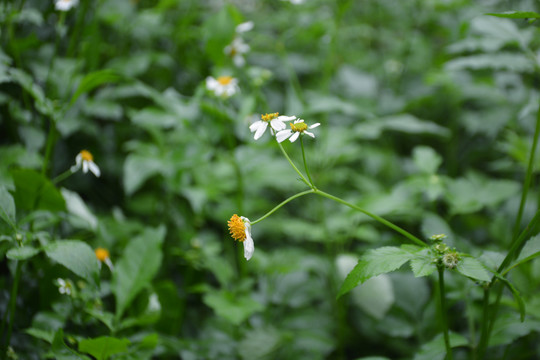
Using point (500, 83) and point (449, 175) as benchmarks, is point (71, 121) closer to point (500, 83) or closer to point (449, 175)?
point (449, 175)

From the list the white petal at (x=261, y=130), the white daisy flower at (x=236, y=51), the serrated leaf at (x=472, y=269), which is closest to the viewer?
the serrated leaf at (x=472, y=269)

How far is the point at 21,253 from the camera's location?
75cm

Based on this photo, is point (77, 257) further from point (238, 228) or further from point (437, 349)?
point (437, 349)

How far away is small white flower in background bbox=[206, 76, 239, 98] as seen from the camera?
1184mm

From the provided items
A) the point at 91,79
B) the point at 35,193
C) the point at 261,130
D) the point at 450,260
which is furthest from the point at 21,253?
the point at 450,260

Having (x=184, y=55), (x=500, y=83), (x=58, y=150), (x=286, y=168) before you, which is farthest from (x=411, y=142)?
(x=58, y=150)

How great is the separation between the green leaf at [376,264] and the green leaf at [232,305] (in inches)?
17.9

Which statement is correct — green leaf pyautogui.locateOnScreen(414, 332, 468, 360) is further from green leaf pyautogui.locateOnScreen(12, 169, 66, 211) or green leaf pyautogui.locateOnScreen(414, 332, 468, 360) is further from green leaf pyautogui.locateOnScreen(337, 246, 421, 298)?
green leaf pyautogui.locateOnScreen(12, 169, 66, 211)

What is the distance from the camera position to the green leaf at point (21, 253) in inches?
29.2

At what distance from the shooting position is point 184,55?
1772 mm

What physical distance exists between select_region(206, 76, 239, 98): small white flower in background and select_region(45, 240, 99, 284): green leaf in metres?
0.58

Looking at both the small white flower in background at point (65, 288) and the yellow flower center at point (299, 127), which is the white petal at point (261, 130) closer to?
the yellow flower center at point (299, 127)

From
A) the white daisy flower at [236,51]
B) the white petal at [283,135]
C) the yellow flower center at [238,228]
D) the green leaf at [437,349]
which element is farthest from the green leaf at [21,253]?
the white daisy flower at [236,51]

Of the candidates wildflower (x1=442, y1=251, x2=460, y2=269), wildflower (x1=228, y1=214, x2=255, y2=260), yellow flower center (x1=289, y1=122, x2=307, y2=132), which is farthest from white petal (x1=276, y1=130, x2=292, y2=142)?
wildflower (x1=442, y1=251, x2=460, y2=269)
